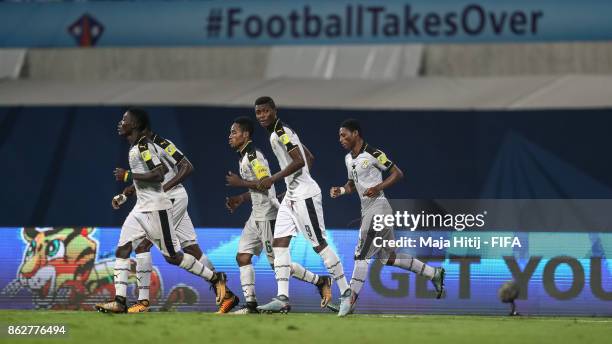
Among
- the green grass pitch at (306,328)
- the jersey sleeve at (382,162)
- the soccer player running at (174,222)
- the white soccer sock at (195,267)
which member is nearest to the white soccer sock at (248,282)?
the soccer player running at (174,222)

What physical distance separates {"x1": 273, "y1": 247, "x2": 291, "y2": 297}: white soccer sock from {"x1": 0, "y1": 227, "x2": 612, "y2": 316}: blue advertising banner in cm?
120

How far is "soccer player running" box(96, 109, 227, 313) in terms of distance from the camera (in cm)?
1226

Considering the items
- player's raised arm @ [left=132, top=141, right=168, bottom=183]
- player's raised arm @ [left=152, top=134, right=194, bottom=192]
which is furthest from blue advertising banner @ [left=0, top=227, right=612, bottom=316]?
player's raised arm @ [left=132, top=141, right=168, bottom=183]

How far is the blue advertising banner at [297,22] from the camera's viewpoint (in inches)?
817

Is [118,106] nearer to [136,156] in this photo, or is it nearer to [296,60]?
[296,60]

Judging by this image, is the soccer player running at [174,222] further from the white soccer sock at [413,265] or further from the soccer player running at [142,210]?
the white soccer sock at [413,265]

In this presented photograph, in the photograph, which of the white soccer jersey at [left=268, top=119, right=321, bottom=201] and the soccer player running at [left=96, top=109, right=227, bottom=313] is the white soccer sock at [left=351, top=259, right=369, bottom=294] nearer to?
the white soccer jersey at [left=268, top=119, right=321, bottom=201]

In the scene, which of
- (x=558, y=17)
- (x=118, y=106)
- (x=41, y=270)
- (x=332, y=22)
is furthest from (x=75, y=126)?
(x=558, y=17)

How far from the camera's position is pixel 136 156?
12.3 metres

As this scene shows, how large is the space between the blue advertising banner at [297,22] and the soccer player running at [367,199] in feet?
27.9

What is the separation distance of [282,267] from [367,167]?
4.19 ft

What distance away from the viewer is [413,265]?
42.2 ft

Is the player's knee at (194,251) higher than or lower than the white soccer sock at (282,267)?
higher

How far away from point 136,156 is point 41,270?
94.2 inches
